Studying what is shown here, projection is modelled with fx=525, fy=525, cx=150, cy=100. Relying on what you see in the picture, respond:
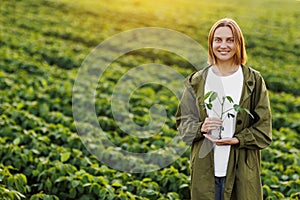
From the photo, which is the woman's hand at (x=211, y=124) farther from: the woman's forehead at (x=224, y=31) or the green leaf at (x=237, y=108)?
the woman's forehead at (x=224, y=31)

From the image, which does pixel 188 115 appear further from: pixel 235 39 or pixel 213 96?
pixel 235 39

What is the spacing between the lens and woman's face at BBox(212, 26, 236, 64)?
3090 millimetres

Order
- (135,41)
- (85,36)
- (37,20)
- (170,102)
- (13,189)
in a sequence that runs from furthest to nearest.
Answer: (37,20), (85,36), (135,41), (170,102), (13,189)

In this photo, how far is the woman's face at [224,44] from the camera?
3.09 metres

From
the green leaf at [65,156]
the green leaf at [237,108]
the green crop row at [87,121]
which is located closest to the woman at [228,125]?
the green leaf at [237,108]

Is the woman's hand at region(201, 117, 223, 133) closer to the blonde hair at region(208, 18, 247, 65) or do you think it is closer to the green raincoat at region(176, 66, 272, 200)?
the green raincoat at region(176, 66, 272, 200)

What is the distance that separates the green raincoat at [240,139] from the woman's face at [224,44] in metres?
0.14

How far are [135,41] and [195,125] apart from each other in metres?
12.9

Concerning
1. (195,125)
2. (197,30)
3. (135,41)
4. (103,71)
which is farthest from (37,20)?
(195,125)

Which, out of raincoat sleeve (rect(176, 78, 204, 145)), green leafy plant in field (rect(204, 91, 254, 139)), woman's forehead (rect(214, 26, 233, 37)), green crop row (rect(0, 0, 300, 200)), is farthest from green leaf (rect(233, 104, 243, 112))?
green crop row (rect(0, 0, 300, 200))

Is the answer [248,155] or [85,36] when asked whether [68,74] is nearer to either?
[85,36]

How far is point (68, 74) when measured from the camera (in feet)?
35.1

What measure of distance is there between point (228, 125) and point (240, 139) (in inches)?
4.6

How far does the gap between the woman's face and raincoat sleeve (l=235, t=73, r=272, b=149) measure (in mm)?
231
